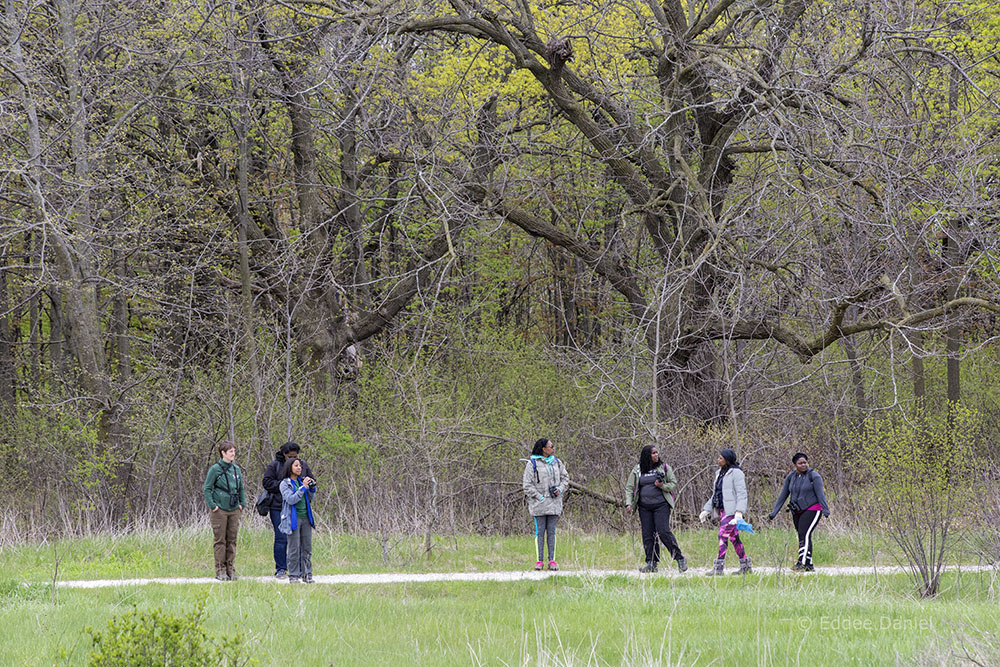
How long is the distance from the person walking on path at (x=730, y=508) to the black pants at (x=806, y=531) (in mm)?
764

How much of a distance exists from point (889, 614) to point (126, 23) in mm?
15538

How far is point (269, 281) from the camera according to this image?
883 inches

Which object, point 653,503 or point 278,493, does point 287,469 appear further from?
point 653,503

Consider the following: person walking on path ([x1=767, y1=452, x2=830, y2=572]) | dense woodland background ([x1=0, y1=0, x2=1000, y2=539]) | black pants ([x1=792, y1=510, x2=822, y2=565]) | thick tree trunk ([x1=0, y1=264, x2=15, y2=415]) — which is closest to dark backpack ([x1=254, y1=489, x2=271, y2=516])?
dense woodland background ([x1=0, y1=0, x2=1000, y2=539])

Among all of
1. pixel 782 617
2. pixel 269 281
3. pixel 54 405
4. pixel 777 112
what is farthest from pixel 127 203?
pixel 782 617

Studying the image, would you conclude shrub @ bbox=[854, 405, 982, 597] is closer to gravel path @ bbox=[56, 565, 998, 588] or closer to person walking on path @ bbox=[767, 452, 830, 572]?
gravel path @ bbox=[56, 565, 998, 588]

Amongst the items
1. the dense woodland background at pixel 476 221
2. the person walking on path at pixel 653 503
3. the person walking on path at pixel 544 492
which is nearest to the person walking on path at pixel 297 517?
the person walking on path at pixel 544 492

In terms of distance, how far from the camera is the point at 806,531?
1279 cm

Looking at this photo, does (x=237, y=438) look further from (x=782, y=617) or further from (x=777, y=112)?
(x=782, y=617)

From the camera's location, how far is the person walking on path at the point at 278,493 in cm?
1221

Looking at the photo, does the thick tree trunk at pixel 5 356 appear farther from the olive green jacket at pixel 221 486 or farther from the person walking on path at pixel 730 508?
the person walking on path at pixel 730 508

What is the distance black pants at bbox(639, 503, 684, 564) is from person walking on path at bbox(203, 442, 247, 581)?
16.1 ft

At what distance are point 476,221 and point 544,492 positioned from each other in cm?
808

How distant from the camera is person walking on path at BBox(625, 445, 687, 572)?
13.0 meters
